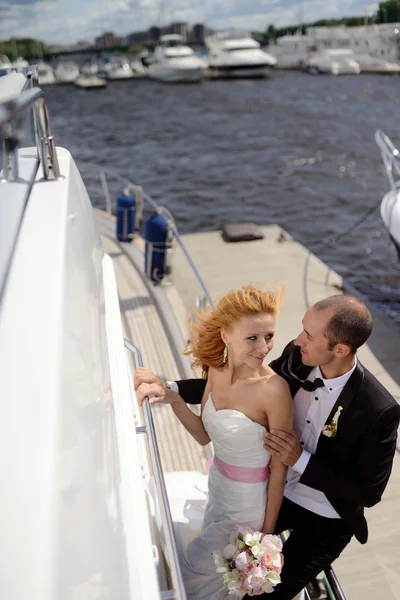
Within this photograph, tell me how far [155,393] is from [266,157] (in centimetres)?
2004

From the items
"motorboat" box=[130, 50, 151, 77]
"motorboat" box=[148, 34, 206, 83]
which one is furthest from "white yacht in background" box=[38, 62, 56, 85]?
"motorboat" box=[148, 34, 206, 83]

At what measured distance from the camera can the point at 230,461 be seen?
1945 mm

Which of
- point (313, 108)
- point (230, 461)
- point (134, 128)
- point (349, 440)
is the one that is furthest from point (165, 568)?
point (313, 108)

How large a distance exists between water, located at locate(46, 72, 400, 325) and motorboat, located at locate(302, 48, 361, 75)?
12.4 meters

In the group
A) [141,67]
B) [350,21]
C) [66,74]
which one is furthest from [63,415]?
[350,21]

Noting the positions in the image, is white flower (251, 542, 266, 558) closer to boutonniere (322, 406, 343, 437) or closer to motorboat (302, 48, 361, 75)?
boutonniere (322, 406, 343, 437)

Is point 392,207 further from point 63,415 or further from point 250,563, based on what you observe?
point 63,415

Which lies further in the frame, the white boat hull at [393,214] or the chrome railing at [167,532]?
the white boat hull at [393,214]

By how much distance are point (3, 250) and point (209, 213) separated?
1362 cm

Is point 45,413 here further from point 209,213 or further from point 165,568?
point 209,213

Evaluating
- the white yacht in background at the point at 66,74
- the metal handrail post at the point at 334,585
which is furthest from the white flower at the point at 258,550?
the white yacht in background at the point at 66,74

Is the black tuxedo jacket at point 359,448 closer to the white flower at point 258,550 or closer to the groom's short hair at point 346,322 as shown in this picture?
the groom's short hair at point 346,322

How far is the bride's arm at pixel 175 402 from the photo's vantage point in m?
1.97

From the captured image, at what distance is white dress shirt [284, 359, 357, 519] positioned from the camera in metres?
1.93
